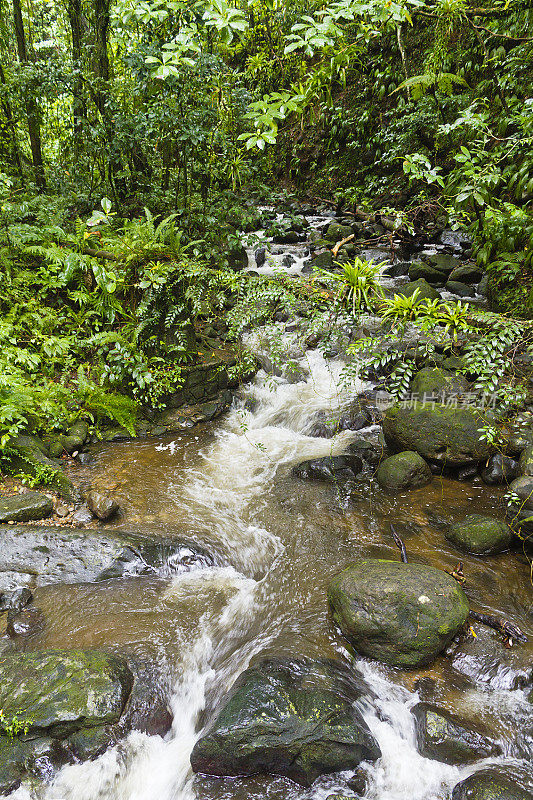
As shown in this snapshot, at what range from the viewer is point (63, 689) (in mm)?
3008

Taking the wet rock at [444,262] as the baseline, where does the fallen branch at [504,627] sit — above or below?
below

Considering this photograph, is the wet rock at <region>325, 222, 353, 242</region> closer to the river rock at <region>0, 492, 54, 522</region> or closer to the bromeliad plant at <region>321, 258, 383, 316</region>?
the bromeliad plant at <region>321, 258, 383, 316</region>

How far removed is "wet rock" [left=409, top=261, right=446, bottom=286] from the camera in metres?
9.56

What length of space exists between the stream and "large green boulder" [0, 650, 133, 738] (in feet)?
0.76

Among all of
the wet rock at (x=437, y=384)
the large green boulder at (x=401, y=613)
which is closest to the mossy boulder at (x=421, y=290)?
the wet rock at (x=437, y=384)

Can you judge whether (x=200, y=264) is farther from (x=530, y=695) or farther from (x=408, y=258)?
(x=408, y=258)

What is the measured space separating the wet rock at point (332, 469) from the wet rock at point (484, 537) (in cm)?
156

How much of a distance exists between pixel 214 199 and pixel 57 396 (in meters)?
4.33

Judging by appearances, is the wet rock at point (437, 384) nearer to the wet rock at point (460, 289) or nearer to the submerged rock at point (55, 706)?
the wet rock at point (460, 289)

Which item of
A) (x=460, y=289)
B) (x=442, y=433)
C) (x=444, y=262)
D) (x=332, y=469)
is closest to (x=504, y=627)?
(x=442, y=433)

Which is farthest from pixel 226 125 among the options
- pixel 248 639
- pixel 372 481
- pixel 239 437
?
pixel 248 639

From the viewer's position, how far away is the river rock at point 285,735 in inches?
111

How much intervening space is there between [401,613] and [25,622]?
305 centimetres

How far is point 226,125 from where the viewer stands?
7297mm
